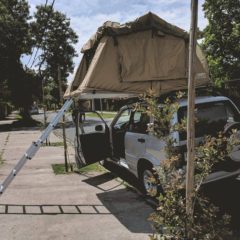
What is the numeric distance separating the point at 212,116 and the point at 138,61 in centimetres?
165

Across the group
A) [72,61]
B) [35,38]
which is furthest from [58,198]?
[72,61]

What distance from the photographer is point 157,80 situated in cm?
720

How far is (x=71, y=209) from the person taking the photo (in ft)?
24.2

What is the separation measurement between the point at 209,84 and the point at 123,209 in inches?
110

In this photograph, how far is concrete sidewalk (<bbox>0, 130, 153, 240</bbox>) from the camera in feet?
20.0

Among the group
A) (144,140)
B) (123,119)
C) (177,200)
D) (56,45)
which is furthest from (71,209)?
(56,45)

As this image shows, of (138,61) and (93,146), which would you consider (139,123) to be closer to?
(138,61)

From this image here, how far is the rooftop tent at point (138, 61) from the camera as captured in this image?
23.5ft

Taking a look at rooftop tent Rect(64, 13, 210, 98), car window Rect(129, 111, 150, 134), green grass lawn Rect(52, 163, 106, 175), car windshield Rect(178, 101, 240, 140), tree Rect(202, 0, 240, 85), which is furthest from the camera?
tree Rect(202, 0, 240, 85)

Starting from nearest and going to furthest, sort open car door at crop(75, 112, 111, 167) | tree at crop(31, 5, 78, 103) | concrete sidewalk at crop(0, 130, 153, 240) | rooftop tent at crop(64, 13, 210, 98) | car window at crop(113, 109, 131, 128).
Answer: concrete sidewalk at crop(0, 130, 153, 240), rooftop tent at crop(64, 13, 210, 98), car window at crop(113, 109, 131, 128), open car door at crop(75, 112, 111, 167), tree at crop(31, 5, 78, 103)

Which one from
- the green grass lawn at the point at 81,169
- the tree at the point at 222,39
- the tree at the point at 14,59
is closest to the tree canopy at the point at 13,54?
the tree at the point at 14,59

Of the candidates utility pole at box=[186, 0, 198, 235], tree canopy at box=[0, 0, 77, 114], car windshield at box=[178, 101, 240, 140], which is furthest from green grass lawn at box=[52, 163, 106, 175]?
tree canopy at box=[0, 0, 77, 114]

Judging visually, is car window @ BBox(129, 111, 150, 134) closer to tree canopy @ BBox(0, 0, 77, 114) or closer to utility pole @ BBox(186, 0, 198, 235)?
utility pole @ BBox(186, 0, 198, 235)

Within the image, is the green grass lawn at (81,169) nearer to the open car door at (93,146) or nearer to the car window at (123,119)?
the open car door at (93,146)
